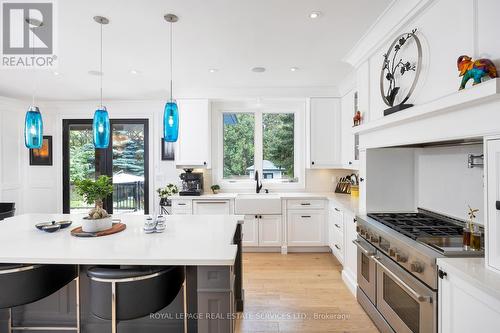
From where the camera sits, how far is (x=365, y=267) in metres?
2.46

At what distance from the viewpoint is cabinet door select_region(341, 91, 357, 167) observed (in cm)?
374

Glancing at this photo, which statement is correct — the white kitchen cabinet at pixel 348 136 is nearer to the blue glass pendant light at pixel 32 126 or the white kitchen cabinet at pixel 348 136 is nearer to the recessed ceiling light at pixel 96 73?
the recessed ceiling light at pixel 96 73

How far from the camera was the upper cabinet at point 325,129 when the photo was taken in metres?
4.23

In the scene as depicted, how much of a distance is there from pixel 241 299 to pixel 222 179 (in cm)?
257

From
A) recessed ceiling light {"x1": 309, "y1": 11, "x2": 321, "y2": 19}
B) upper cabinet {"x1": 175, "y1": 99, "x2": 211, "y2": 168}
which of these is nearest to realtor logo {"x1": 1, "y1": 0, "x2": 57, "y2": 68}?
upper cabinet {"x1": 175, "y1": 99, "x2": 211, "y2": 168}

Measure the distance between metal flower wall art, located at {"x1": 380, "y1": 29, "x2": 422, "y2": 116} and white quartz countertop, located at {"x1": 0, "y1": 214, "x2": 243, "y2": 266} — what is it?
1.61 meters

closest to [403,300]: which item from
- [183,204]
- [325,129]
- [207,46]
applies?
[207,46]

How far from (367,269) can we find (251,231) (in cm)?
196

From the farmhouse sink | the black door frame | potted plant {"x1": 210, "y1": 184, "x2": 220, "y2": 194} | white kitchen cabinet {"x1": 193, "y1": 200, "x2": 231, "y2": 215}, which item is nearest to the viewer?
the farmhouse sink

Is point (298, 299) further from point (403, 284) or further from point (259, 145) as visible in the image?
point (259, 145)

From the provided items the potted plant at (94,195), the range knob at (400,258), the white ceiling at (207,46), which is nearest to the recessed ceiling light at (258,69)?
the white ceiling at (207,46)

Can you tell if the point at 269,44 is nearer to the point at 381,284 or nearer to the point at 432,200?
the point at 432,200

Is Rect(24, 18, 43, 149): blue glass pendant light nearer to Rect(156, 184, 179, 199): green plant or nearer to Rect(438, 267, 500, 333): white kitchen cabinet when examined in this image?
Rect(156, 184, 179, 199): green plant

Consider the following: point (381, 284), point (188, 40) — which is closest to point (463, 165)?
point (381, 284)
